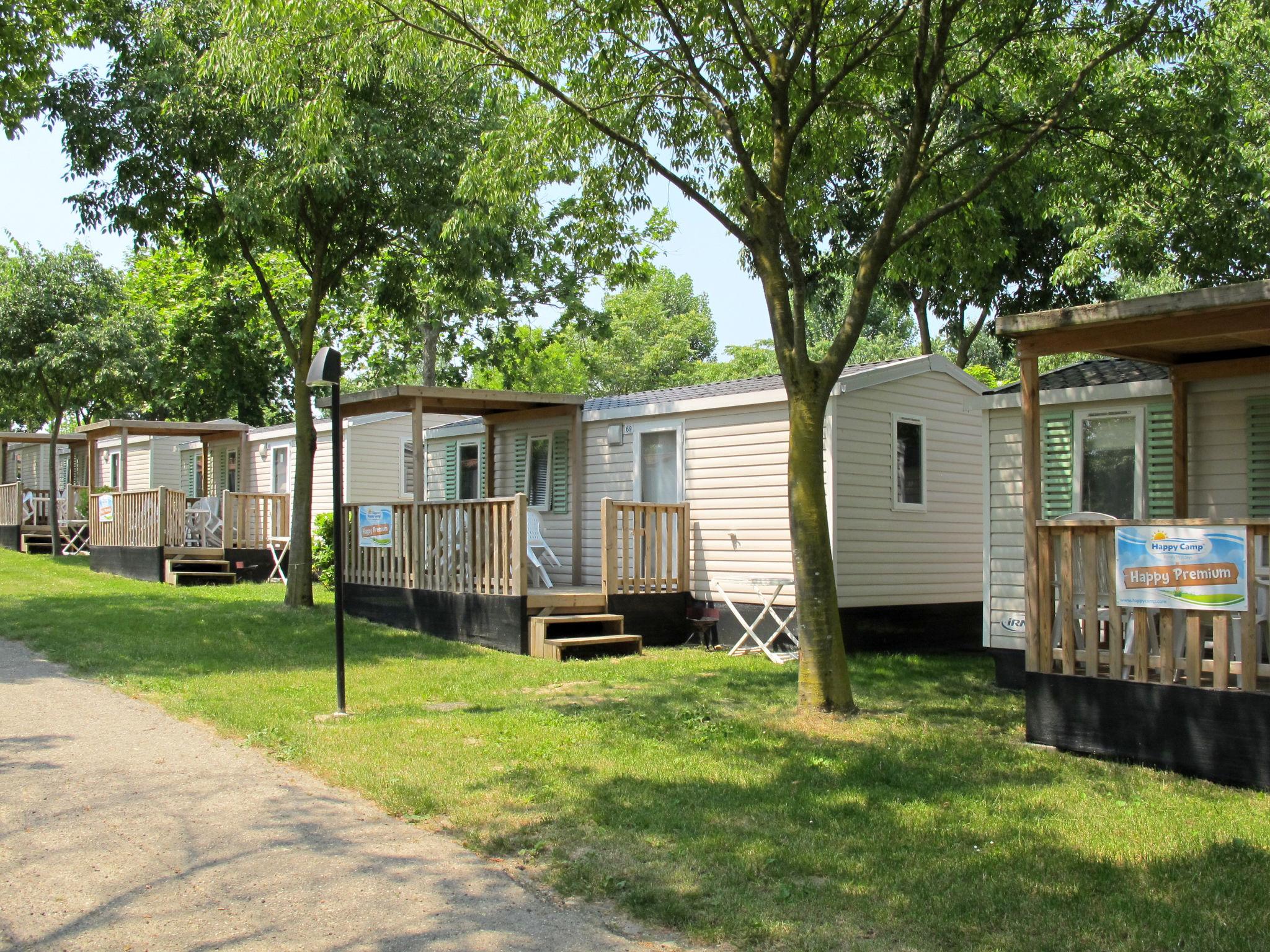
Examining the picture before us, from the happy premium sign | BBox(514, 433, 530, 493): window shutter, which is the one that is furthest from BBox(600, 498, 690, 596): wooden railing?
the happy premium sign

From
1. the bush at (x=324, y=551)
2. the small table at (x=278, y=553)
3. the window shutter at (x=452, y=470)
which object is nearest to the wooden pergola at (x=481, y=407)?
the window shutter at (x=452, y=470)

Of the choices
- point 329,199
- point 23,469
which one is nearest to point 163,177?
point 329,199

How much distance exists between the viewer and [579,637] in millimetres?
12023

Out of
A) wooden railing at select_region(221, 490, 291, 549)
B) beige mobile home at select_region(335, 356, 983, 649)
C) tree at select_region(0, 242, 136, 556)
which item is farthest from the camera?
tree at select_region(0, 242, 136, 556)

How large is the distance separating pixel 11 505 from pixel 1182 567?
2694 cm

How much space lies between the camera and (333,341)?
3011 centimetres

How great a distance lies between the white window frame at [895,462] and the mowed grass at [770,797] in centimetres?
263

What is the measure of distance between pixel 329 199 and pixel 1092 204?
8.21m

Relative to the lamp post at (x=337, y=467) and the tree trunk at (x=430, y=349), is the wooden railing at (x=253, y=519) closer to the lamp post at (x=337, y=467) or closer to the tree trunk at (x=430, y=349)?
the tree trunk at (x=430, y=349)

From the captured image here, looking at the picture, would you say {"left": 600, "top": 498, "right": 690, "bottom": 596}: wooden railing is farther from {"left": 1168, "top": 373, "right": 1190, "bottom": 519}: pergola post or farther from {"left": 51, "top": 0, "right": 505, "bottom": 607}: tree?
{"left": 1168, "top": 373, "right": 1190, "bottom": 519}: pergola post

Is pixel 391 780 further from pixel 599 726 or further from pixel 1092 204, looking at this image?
pixel 1092 204

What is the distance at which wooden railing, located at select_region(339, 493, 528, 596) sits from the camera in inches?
478

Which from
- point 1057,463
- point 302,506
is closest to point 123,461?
point 302,506

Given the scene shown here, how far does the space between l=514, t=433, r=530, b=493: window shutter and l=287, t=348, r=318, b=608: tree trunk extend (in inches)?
110
